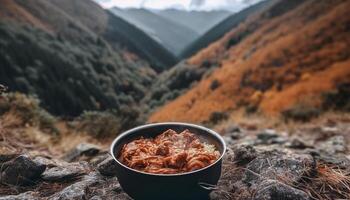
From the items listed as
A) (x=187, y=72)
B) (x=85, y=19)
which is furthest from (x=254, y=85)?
(x=85, y=19)

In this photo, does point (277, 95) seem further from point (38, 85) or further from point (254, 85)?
point (38, 85)

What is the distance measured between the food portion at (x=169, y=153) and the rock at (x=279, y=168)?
1.23ft

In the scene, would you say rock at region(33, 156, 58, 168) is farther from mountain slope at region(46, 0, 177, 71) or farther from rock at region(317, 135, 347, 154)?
mountain slope at region(46, 0, 177, 71)

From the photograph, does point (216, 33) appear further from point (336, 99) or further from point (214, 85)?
point (336, 99)

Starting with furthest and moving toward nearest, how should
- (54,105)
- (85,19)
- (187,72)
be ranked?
(85,19) < (187,72) < (54,105)

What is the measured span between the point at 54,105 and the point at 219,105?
12704 mm

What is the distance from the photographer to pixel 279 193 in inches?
108

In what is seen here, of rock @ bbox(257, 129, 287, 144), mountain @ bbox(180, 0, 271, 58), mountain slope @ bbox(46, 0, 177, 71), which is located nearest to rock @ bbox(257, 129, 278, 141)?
rock @ bbox(257, 129, 287, 144)

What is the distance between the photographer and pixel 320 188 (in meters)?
3.02

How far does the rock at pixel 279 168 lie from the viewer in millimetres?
3066

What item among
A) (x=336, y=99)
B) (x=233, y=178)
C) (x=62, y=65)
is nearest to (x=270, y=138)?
(x=233, y=178)

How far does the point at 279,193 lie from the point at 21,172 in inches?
87.3

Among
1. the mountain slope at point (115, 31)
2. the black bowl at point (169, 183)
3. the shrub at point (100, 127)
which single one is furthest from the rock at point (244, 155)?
the mountain slope at point (115, 31)

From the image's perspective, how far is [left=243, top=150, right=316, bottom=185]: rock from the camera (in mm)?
3066
